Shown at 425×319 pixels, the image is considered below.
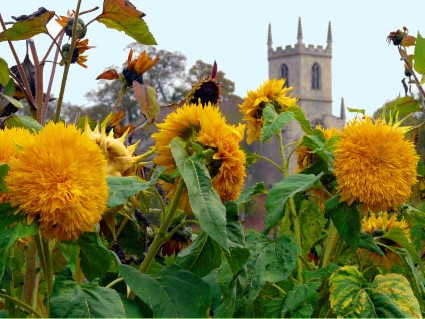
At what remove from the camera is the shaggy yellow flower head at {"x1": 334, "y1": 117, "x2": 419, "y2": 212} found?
26.1 inches

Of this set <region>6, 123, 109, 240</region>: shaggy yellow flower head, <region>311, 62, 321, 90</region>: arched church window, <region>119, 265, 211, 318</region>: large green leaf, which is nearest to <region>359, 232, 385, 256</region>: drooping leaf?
<region>119, 265, 211, 318</region>: large green leaf

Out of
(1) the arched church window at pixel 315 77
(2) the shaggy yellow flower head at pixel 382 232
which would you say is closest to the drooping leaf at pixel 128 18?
(2) the shaggy yellow flower head at pixel 382 232

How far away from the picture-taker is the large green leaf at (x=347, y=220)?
2.27 ft

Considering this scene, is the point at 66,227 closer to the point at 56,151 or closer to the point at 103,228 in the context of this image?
the point at 56,151

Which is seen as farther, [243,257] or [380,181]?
[380,181]

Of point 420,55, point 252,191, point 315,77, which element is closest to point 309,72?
point 315,77

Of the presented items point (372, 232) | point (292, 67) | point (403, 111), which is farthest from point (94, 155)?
point (292, 67)

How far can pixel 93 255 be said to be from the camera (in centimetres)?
53

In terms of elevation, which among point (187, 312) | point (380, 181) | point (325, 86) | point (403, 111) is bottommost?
point (187, 312)

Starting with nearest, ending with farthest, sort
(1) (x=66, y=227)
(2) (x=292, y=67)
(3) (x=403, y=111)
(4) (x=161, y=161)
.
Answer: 1. (1) (x=66, y=227)
2. (4) (x=161, y=161)
3. (3) (x=403, y=111)
4. (2) (x=292, y=67)

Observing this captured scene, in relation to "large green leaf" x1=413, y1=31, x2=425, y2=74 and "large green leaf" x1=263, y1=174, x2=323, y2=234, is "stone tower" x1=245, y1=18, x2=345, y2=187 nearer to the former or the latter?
"large green leaf" x1=413, y1=31, x2=425, y2=74

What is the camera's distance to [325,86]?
97.2ft

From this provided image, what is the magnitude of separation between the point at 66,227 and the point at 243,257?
0.16 m

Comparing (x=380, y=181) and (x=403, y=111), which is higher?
(x=403, y=111)
